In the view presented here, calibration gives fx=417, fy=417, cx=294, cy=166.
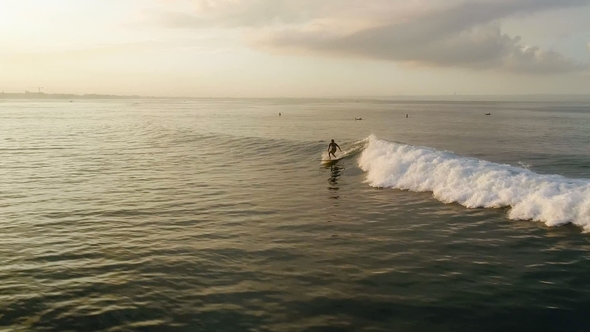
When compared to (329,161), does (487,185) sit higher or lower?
higher

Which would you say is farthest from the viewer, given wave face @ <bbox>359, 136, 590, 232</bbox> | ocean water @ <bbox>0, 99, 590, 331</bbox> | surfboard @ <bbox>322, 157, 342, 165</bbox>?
surfboard @ <bbox>322, 157, 342, 165</bbox>

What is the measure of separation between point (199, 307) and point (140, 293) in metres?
2.02

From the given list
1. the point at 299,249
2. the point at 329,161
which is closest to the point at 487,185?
the point at 299,249

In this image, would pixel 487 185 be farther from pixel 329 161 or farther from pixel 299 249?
pixel 329 161

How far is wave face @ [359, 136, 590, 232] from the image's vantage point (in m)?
18.2

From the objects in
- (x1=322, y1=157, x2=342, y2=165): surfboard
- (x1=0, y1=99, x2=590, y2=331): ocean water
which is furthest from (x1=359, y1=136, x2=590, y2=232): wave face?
(x1=322, y1=157, x2=342, y2=165): surfboard

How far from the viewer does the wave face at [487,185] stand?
18.2 metres

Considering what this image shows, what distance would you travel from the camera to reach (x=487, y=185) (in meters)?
22.5

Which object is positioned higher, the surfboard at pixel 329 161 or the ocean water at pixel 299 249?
the surfboard at pixel 329 161

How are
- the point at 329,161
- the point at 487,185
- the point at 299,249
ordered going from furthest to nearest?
1. the point at 329,161
2. the point at 487,185
3. the point at 299,249

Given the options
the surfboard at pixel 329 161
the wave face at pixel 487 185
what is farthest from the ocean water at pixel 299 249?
the surfboard at pixel 329 161

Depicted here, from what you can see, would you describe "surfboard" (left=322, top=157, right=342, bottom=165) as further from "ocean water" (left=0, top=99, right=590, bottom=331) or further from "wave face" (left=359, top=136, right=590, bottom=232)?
"ocean water" (left=0, top=99, right=590, bottom=331)

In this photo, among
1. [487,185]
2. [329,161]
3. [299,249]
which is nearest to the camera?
[299,249]

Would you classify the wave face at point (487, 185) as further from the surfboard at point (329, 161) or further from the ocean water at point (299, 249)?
the surfboard at point (329, 161)
